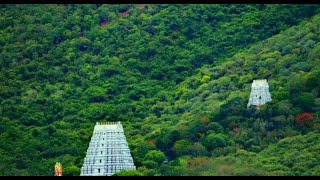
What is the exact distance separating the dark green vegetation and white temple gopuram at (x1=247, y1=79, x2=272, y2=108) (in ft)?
1.35

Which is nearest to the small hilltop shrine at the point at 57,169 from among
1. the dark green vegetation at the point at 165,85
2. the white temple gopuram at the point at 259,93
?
the dark green vegetation at the point at 165,85

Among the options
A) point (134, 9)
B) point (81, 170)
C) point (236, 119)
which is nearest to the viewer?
point (81, 170)

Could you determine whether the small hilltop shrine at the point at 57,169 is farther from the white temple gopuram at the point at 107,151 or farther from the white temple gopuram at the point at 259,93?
the white temple gopuram at the point at 259,93

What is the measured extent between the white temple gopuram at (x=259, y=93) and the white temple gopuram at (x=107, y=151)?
19.7 feet

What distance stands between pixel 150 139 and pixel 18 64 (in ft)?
32.7

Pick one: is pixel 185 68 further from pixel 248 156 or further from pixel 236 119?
pixel 248 156

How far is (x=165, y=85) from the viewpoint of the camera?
6538cm

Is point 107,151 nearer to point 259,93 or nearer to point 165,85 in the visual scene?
point 259,93

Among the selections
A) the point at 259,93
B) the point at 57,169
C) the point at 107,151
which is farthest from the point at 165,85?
the point at 57,169

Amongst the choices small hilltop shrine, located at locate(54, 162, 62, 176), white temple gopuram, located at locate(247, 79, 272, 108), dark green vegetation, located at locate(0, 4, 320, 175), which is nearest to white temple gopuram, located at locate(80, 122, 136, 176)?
dark green vegetation, located at locate(0, 4, 320, 175)

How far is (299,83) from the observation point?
191ft

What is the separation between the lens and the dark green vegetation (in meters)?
53.8

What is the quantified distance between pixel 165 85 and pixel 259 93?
25.1 feet
